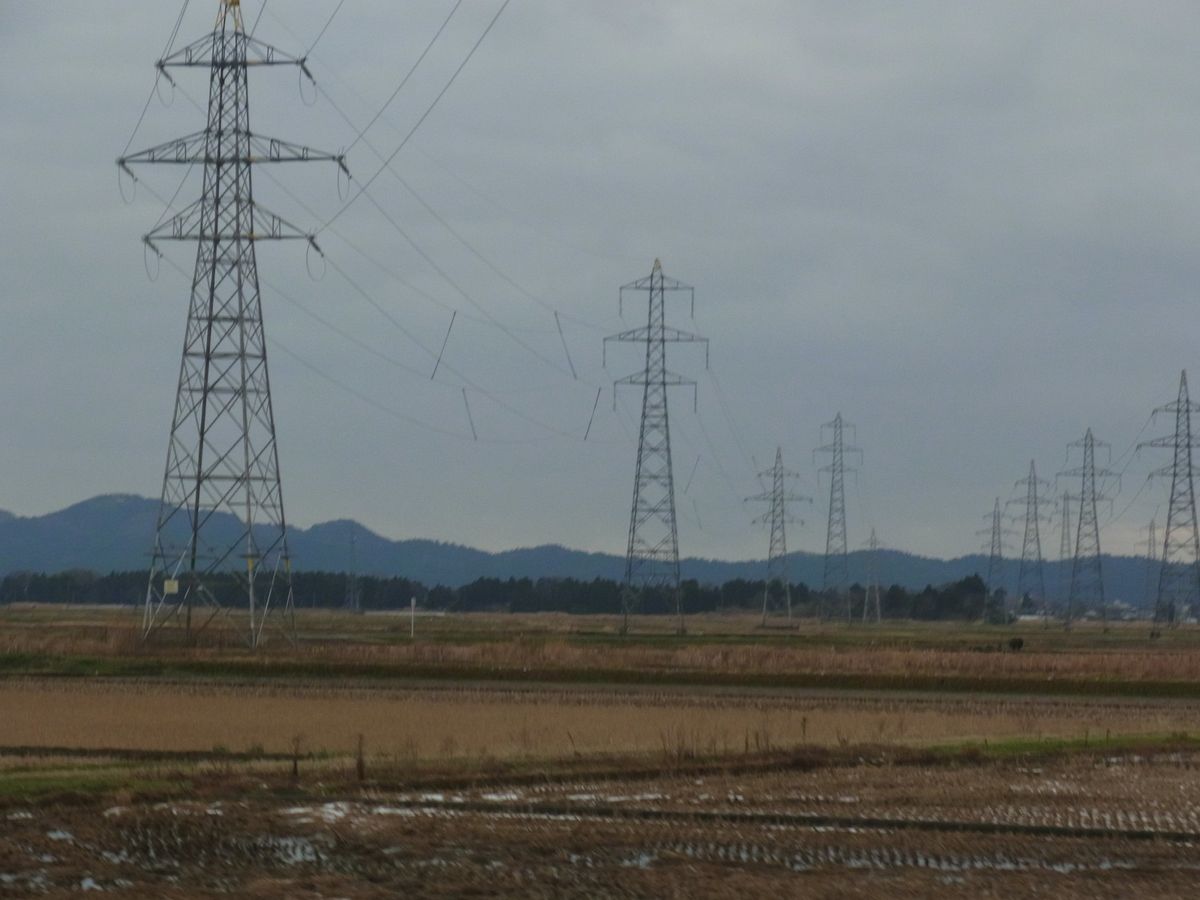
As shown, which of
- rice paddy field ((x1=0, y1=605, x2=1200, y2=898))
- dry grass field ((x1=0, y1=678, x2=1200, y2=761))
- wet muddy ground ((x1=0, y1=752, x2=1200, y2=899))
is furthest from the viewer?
Result: dry grass field ((x1=0, y1=678, x2=1200, y2=761))

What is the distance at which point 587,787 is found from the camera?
21.1 meters

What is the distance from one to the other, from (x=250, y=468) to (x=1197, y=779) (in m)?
27.5

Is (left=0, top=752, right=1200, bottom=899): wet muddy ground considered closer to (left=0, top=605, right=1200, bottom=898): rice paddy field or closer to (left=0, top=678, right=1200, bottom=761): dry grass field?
(left=0, top=605, right=1200, bottom=898): rice paddy field

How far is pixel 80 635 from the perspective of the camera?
2360 inches

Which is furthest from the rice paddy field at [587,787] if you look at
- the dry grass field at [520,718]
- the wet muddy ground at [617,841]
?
the dry grass field at [520,718]

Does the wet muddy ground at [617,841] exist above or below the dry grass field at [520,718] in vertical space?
above

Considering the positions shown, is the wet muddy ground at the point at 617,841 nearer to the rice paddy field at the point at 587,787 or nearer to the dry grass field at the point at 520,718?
the rice paddy field at the point at 587,787

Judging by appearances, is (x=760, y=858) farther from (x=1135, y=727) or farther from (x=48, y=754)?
(x=1135, y=727)

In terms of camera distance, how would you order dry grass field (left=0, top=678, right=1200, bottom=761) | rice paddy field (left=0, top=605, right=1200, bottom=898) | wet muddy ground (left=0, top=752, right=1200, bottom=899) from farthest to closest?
dry grass field (left=0, top=678, right=1200, bottom=761)
rice paddy field (left=0, top=605, right=1200, bottom=898)
wet muddy ground (left=0, top=752, right=1200, bottom=899)

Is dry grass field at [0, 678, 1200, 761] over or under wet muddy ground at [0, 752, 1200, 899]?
under

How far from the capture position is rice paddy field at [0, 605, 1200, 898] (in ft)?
48.1

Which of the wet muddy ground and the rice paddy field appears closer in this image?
the wet muddy ground

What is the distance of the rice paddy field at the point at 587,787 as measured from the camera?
1467 cm

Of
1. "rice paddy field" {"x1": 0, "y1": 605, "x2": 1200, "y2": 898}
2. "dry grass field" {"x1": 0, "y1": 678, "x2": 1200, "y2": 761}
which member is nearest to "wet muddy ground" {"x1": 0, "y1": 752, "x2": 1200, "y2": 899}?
"rice paddy field" {"x1": 0, "y1": 605, "x2": 1200, "y2": 898}
